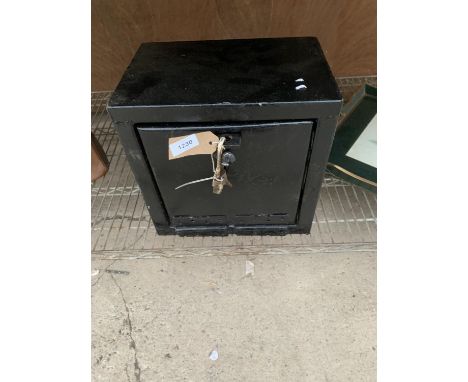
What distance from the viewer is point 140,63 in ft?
2.59

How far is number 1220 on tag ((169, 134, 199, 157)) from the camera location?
691 mm

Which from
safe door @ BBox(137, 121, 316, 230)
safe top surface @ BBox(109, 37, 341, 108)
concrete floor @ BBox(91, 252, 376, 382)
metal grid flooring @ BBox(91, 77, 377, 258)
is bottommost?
concrete floor @ BBox(91, 252, 376, 382)

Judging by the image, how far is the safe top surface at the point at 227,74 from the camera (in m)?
0.66

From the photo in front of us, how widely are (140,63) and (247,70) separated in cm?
25

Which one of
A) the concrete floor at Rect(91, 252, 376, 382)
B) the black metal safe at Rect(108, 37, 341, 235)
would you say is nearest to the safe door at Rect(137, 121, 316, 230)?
the black metal safe at Rect(108, 37, 341, 235)

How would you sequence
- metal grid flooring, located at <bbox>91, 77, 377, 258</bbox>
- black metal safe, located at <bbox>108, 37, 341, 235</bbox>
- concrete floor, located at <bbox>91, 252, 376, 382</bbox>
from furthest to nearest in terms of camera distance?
metal grid flooring, located at <bbox>91, 77, 377, 258</bbox>
concrete floor, located at <bbox>91, 252, 376, 382</bbox>
black metal safe, located at <bbox>108, 37, 341, 235</bbox>

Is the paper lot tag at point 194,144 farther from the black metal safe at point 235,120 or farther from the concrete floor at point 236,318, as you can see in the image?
the concrete floor at point 236,318

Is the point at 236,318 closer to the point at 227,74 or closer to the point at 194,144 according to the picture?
the point at 194,144

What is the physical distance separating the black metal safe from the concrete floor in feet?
0.54

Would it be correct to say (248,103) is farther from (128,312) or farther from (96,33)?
(96,33)

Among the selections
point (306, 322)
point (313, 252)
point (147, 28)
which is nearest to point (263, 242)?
point (313, 252)

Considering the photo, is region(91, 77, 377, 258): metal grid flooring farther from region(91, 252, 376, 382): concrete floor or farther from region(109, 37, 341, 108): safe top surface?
region(109, 37, 341, 108): safe top surface

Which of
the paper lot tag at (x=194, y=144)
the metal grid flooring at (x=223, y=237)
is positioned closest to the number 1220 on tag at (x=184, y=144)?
the paper lot tag at (x=194, y=144)

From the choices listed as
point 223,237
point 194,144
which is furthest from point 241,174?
point 223,237
